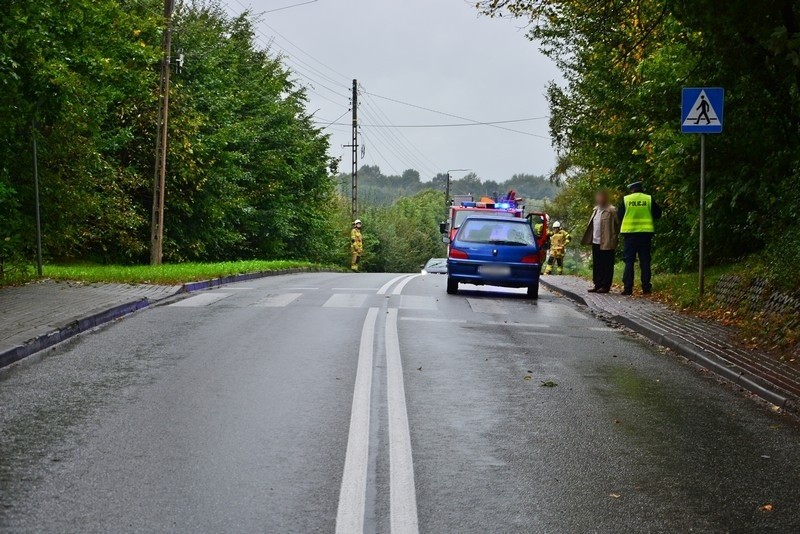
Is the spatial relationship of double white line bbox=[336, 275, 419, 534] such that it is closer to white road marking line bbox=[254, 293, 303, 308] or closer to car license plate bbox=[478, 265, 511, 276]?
white road marking line bbox=[254, 293, 303, 308]

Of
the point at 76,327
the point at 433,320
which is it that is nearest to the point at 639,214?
the point at 433,320

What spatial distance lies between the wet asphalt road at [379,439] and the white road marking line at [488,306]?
443 cm

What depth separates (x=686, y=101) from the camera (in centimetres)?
1388

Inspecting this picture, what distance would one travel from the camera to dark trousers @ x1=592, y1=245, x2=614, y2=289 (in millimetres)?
19531

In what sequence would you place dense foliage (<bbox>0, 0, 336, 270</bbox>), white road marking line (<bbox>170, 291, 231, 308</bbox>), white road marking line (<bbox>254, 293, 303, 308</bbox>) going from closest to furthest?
white road marking line (<bbox>170, 291, 231, 308</bbox>)
white road marking line (<bbox>254, 293, 303, 308</bbox>)
dense foliage (<bbox>0, 0, 336, 270</bbox>)

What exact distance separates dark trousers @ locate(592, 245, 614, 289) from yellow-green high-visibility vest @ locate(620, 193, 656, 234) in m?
1.43

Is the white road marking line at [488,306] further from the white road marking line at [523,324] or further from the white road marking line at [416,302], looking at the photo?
the white road marking line at [523,324]

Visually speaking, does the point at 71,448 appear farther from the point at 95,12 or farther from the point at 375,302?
the point at 95,12

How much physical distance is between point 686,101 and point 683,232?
6379 millimetres

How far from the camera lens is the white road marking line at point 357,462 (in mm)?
4660

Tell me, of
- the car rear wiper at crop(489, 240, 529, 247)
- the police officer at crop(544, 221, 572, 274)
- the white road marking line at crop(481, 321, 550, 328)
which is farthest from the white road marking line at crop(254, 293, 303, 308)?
the police officer at crop(544, 221, 572, 274)

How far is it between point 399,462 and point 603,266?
14437mm

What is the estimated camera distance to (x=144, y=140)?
3506 cm

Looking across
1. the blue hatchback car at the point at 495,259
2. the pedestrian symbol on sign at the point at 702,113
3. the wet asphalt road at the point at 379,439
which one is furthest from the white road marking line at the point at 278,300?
the pedestrian symbol on sign at the point at 702,113
